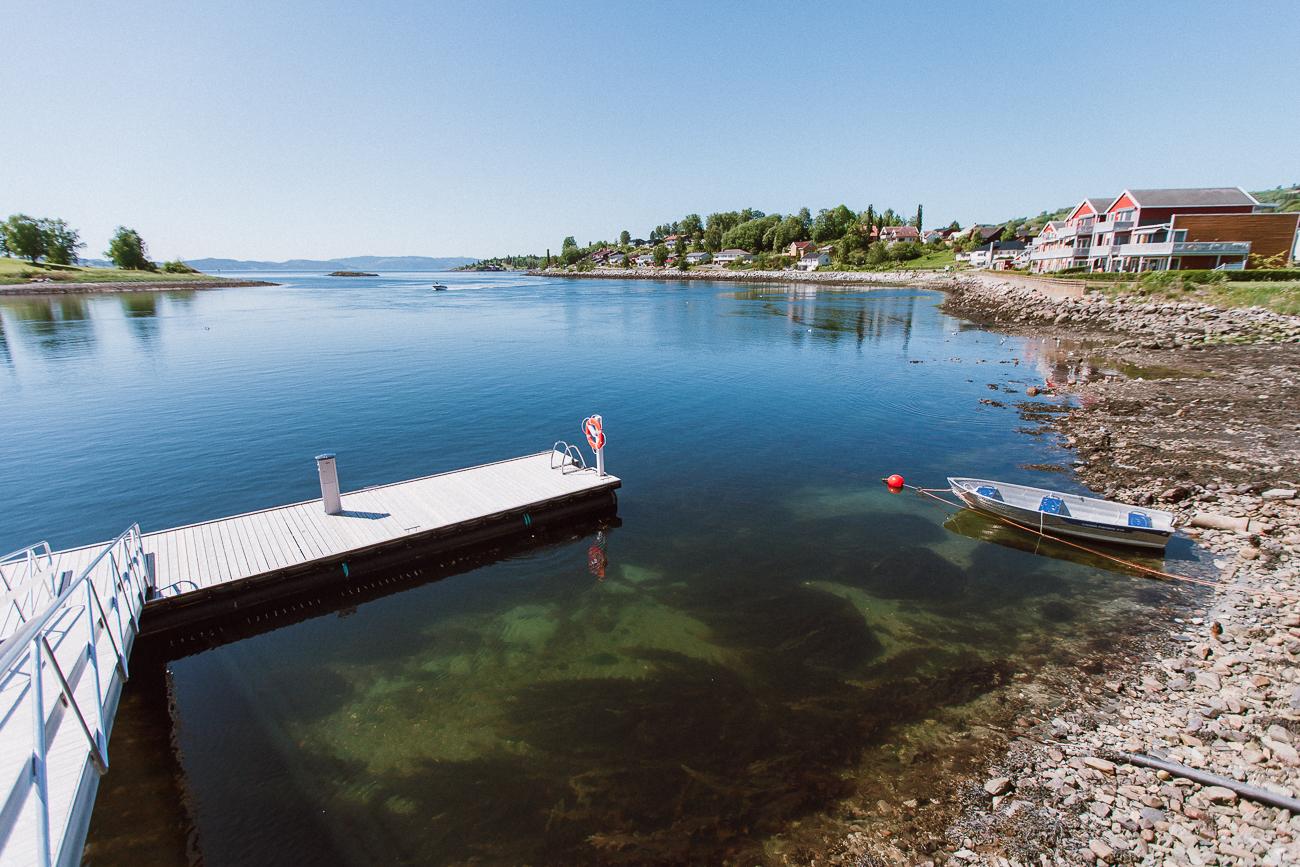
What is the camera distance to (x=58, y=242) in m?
160

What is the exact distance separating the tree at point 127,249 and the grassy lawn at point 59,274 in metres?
10.0

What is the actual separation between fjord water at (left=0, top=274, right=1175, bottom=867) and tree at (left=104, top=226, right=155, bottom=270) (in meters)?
190

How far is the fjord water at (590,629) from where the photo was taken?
9.06 meters

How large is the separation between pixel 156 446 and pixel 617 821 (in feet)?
91.4

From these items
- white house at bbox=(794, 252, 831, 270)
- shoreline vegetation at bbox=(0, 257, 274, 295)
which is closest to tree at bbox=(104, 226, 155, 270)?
shoreline vegetation at bbox=(0, 257, 274, 295)

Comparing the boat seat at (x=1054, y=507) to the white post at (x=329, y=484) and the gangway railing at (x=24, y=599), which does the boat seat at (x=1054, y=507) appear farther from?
the gangway railing at (x=24, y=599)

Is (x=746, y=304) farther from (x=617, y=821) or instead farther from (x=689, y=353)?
(x=617, y=821)

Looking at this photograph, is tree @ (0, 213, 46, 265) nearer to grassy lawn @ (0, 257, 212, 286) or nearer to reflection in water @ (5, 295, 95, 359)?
grassy lawn @ (0, 257, 212, 286)

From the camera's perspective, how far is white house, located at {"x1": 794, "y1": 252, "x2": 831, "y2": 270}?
188 m

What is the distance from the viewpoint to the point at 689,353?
174 feet

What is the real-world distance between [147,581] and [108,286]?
176 metres

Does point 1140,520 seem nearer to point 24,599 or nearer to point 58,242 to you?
point 24,599

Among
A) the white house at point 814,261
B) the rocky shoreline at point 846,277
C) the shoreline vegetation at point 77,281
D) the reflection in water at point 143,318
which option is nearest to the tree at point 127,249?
the shoreline vegetation at point 77,281

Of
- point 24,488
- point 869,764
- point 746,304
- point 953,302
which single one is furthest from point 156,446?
point 953,302
